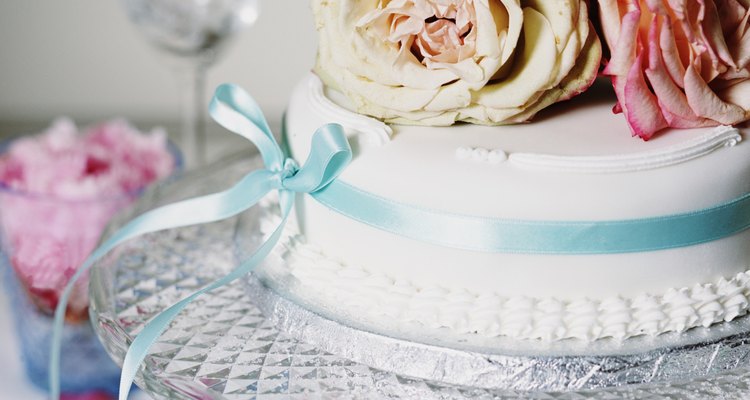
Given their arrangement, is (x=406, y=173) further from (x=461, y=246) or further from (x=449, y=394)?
(x=449, y=394)

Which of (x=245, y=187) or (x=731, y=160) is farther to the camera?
(x=245, y=187)

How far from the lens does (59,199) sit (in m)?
1.38

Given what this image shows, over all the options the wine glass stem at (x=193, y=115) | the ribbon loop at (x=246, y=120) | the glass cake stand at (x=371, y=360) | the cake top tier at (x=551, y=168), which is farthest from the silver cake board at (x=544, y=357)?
the wine glass stem at (x=193, y=115)

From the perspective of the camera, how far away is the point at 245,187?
100 cm

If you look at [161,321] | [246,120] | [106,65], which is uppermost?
[246,120]

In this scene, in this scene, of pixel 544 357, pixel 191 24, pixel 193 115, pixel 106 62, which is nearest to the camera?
pixel 544 357

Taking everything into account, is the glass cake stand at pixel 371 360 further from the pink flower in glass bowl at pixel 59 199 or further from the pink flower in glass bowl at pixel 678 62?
the pink flower in glass bowl at pixel 59 199

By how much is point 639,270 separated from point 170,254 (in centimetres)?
60

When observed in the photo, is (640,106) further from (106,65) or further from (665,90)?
(106,65)

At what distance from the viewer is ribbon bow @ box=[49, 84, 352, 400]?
0.91 metres

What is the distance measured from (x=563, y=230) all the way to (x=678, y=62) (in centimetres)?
18

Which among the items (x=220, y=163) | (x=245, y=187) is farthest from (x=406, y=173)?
(x=220, y=163)

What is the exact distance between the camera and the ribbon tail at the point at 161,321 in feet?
2.97

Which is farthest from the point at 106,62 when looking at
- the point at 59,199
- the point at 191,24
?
the point at 59,199
